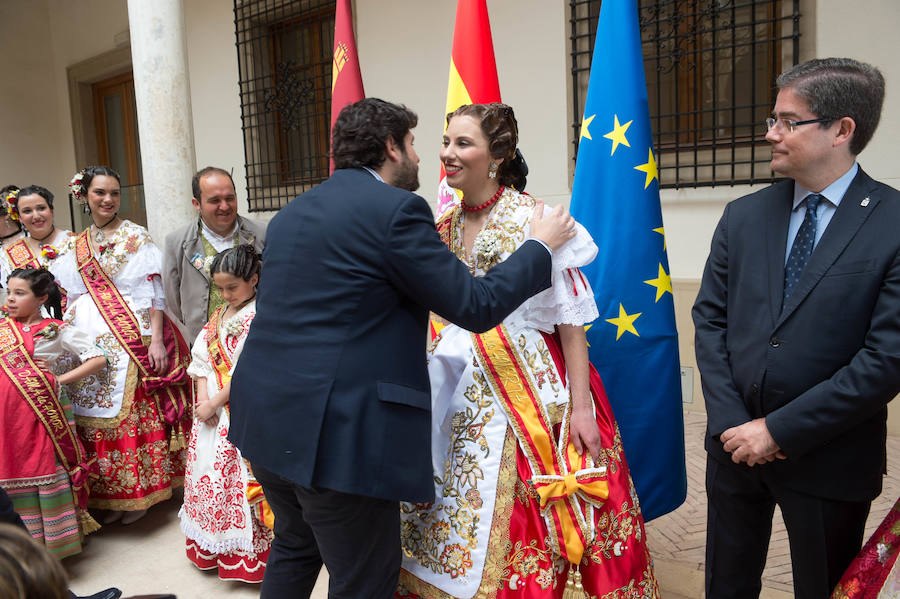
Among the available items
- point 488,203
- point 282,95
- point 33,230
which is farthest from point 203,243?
point 282,95

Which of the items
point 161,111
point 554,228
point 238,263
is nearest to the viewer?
point 554,228

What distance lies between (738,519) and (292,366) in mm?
1298

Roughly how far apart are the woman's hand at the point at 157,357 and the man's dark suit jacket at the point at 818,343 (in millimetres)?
2637

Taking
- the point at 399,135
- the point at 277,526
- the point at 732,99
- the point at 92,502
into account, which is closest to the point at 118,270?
the point at 92,502

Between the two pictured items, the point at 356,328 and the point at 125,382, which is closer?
the point at 356,328

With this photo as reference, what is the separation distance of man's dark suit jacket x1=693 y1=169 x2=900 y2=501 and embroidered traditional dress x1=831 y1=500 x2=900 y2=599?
0.29ft

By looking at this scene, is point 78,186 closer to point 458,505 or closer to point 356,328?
point 356,328

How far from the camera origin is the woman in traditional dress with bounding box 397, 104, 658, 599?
73.5 inches

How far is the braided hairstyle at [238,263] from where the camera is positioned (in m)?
2.72

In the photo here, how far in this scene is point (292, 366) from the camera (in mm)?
1570

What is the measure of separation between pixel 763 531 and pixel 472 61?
Result: 7.51 feet

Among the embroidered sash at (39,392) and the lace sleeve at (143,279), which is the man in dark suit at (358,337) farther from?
the lace sleeve at (143,279)

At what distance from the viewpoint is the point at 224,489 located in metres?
2.76

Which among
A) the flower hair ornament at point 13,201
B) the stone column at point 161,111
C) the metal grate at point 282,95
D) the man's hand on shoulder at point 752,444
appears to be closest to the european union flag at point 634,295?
the man's hand on shoulder at point 752,444
